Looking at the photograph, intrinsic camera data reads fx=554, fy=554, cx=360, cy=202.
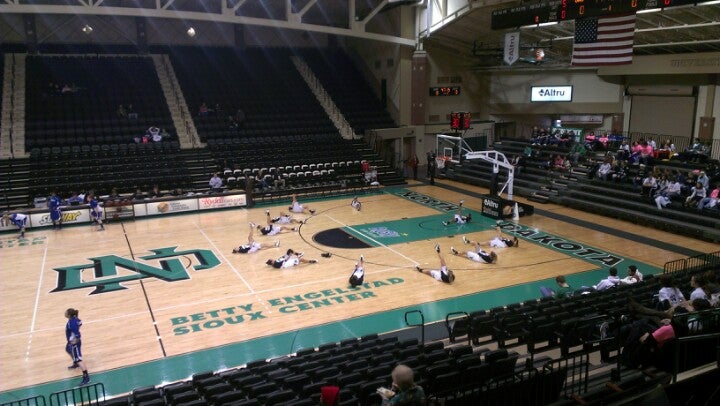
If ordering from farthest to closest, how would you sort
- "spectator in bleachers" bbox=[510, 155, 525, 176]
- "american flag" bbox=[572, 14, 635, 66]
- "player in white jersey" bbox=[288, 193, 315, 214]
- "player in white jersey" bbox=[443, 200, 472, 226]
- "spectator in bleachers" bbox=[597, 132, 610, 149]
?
"spectator in bleachers" bbox=[510, 155, 525, 176] → "spectator in bleachers" bbox=[597, 132, 610, 149] → "player in white jersey" bbox=[288, 193, 315, 214] → "player in white jersey" bbox=[443, 200, 472, 226] → "american flag" bbox=[572, 14, 635, 66]

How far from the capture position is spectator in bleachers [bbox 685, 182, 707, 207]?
21.7 m

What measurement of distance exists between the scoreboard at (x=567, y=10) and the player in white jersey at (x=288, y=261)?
38.6 feet

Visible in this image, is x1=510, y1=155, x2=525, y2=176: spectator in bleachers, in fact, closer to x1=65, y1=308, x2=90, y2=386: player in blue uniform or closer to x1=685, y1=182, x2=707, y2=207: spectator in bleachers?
x1=685, y1=182, x2=707, y2=207: spectator in bleachers

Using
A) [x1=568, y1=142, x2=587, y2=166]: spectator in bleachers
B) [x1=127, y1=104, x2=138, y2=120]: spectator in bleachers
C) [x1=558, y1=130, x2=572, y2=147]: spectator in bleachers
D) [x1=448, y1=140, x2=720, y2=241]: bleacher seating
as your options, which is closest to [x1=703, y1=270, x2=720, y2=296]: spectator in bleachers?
[x1=448, y1=140, x2=720, y2=241]: bleacher seating

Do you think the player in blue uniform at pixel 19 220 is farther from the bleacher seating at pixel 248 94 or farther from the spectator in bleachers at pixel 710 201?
the spectator in bleachers at pixel 710 201

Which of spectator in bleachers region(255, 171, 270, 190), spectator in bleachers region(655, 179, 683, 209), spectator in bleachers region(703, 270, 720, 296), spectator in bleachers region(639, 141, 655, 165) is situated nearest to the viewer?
spectator in bleachers region(703, 270, 720, 296)

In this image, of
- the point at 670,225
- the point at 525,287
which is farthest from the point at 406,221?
the point at 670,225

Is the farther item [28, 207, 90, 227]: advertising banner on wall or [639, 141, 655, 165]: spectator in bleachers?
[639, 141, 655, 165]: spectator in bleachers

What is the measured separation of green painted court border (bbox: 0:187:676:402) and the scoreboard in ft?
27.7

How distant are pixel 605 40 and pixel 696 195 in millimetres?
7325

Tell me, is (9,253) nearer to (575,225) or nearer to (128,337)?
(128,337)

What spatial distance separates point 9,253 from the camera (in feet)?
65.0

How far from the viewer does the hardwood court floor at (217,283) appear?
1282 centimetres

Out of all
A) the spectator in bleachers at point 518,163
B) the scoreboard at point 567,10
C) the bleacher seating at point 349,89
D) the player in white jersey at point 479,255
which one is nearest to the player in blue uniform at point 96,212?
the player in white jersey at point 479,255
